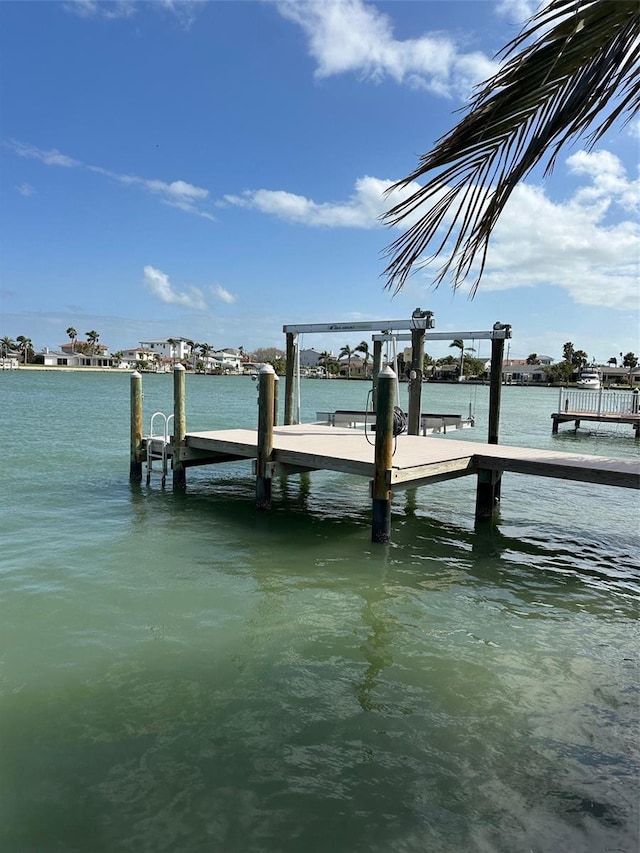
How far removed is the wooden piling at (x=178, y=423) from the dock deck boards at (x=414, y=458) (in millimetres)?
188

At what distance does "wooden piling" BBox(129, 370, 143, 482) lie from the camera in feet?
43.4

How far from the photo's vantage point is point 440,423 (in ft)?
52.7

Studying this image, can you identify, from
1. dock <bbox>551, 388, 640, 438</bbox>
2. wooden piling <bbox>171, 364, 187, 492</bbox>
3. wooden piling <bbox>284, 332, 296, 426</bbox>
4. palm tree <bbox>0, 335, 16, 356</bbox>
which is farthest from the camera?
palm tree <bbox>0, 335, 16, 356</bbox>

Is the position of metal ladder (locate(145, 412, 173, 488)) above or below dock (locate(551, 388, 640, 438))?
below

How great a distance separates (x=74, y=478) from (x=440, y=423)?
30.1 feet

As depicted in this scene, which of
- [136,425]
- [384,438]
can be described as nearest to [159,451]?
[136,425]

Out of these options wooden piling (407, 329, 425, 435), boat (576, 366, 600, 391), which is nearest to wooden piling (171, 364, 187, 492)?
wooden piling (407, 329, 425, 435)

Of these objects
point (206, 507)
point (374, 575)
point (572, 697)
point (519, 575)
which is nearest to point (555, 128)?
point (572, 697)

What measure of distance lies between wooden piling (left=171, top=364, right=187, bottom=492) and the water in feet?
7.77

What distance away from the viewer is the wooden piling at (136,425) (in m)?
13.2

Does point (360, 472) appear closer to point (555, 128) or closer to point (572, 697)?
point (572, 697)

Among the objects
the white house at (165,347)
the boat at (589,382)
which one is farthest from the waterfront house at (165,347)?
the boat at (589,382)

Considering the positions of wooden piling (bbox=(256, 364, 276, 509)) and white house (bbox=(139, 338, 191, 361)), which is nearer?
wooden piling (bbox=(256, 364, 276, 509))

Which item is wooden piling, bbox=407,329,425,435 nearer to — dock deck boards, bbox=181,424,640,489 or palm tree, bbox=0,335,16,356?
dock deck boards, bbox=181,424,640,489
